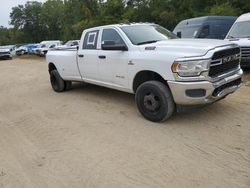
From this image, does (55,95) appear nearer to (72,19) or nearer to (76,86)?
(76,86)

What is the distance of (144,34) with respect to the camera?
21.9 ft

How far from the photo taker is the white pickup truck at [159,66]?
526 cm

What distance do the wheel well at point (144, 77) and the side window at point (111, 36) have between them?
854 millimetres

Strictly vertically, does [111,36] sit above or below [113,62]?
above

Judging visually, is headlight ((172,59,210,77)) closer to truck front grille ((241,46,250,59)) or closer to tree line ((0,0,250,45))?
truck front grille ((241,46,250,59))

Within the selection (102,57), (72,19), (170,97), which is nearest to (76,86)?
(102,57)

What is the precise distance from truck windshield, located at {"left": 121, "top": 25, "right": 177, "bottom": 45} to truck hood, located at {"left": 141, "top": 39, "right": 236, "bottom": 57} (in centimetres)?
41

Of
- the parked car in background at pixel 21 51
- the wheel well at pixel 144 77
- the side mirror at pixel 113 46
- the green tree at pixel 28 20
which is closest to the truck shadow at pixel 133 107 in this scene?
the wheel well at pixel 144 77

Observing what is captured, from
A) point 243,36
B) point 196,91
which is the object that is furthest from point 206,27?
point 196,91

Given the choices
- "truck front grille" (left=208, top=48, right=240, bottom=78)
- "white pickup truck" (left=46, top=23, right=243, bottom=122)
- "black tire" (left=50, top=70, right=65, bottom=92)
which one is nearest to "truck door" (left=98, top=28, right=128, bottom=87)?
"white pickup truck" (left=46, top=23, right=243, bottom=122)

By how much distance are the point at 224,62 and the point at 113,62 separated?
2.26m

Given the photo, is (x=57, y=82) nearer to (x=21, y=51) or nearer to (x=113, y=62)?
(x=113, y=62)

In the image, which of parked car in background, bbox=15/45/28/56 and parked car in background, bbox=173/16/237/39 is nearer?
parked car in background, bbox=173/16/237/39

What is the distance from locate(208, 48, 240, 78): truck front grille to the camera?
531 cm
